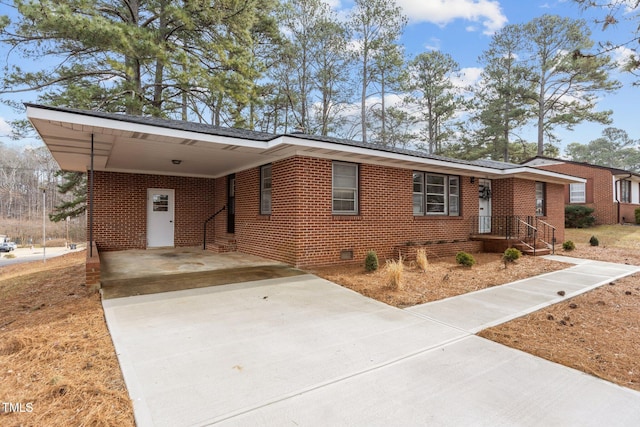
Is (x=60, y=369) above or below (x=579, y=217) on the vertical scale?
below

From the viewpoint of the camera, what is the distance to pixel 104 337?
3490 mm

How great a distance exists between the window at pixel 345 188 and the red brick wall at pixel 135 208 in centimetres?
→ 627

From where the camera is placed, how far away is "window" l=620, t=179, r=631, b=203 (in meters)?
21.2

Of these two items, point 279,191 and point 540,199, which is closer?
point 279,191

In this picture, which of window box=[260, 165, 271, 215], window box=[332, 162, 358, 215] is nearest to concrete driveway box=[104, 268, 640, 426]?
window box=[332, 162, 358, 215]

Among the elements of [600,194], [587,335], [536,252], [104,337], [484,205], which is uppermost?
[600,194]

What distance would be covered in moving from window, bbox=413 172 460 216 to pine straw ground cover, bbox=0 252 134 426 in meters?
8.57

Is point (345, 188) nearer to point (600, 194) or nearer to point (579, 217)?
point (579, 217)

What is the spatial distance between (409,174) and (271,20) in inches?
476

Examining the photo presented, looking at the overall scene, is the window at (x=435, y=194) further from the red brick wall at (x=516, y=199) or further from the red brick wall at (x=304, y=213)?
the red brick wall at (x=516, y=199)

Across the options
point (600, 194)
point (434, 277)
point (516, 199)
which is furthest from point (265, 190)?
point (600, 194)

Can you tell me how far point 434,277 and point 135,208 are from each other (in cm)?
989

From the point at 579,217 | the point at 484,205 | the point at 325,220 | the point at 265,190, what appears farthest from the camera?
the point at 579,217

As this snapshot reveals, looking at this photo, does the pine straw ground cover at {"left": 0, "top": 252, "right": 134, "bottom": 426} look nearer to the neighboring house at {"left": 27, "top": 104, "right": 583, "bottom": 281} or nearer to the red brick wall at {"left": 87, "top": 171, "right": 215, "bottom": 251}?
the neighboring house at {"left": 27, "top": 104, "right": 583, "bottom": 281}
